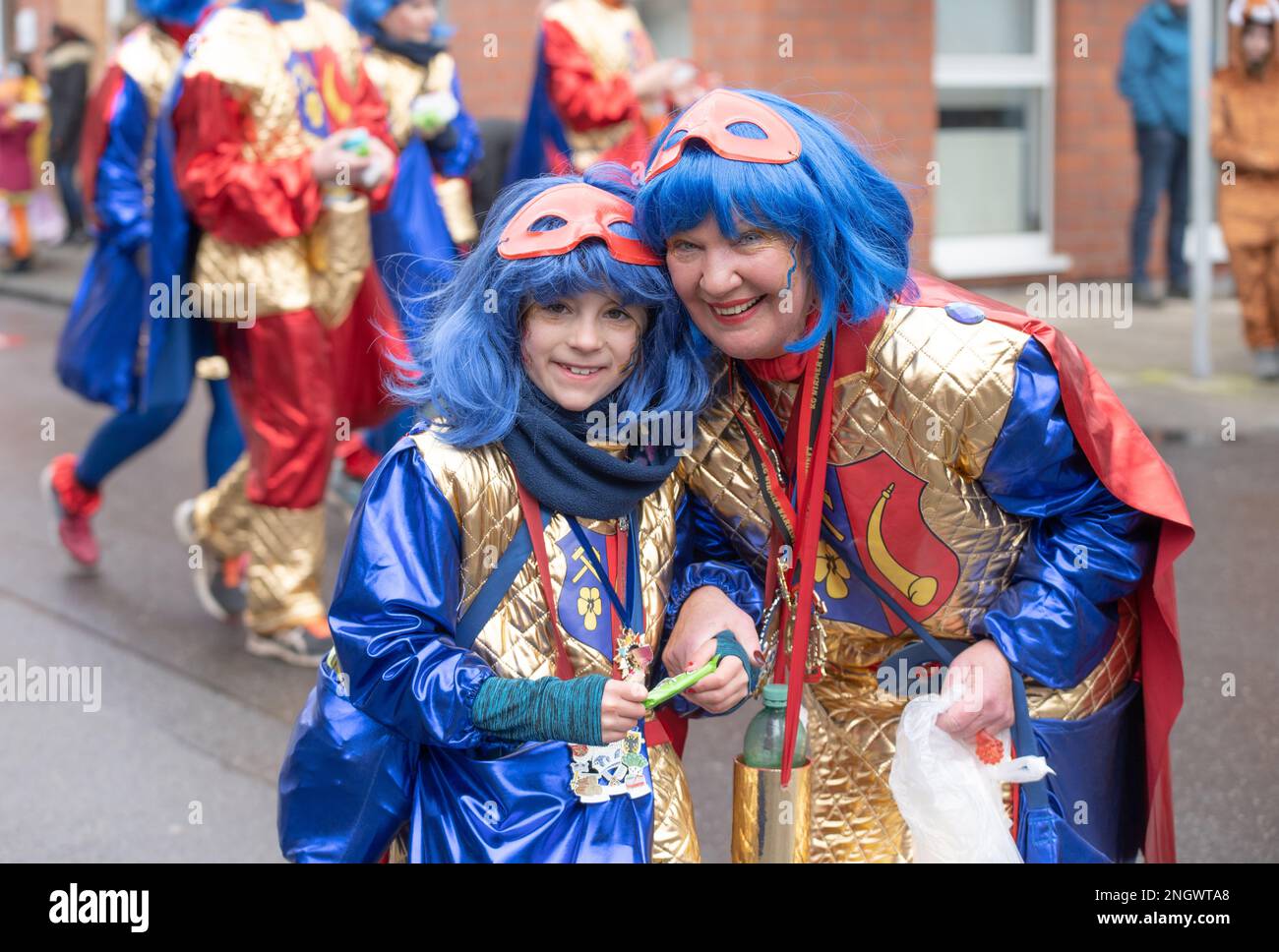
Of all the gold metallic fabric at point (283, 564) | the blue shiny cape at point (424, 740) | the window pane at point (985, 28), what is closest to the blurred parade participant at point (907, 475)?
the blue shiny cape at point (424, 740)

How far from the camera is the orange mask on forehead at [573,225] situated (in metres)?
2.42

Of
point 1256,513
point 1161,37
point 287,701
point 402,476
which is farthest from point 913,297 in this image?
point 1161,37

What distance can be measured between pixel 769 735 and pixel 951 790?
1.00 ft

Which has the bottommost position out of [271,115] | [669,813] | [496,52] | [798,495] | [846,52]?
[669,813]

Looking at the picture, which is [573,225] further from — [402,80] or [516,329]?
[402,80]

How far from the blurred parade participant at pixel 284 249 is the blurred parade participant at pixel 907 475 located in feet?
8.12

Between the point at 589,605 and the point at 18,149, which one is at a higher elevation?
the point at 18,149

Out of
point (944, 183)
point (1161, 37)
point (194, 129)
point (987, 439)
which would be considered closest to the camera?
point (987, 439)

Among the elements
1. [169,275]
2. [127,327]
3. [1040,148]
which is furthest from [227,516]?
[1040,148]

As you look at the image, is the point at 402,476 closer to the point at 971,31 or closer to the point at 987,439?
the point at 987,439

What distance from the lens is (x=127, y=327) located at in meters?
6.02

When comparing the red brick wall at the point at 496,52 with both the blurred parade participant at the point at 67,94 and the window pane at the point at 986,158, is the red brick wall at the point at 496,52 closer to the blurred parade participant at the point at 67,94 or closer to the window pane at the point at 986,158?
the window pane at the point at 986,158

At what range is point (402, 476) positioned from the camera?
2408 millimetres

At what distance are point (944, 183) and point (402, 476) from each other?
9.89 m
